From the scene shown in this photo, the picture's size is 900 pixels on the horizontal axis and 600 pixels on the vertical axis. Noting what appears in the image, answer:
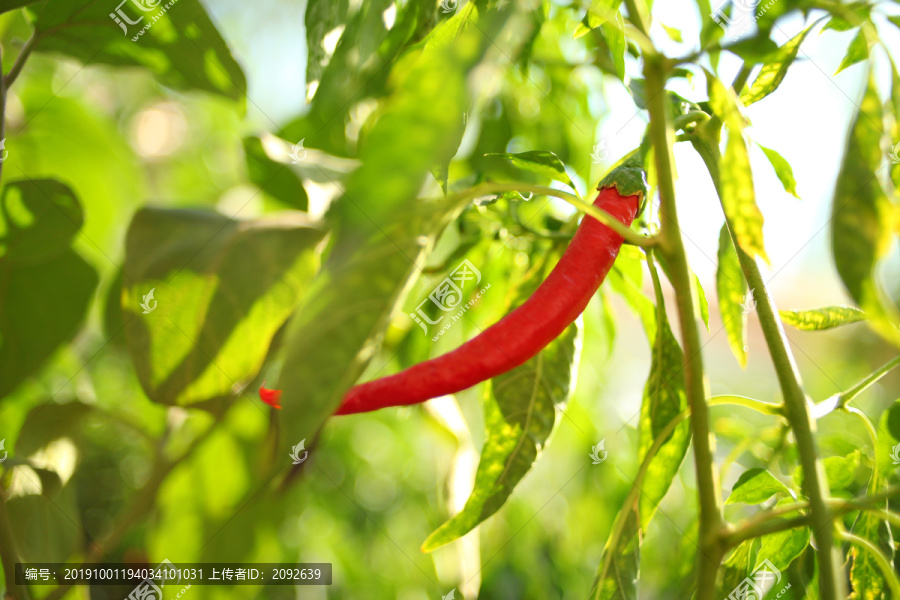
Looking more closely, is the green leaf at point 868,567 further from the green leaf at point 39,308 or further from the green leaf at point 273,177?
the green leaf at point 39,308

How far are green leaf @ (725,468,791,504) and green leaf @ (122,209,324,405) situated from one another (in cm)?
27

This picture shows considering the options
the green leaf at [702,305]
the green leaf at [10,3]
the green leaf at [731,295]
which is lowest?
the green leaf at [702,305]

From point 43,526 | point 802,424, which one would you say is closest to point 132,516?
point 43,526

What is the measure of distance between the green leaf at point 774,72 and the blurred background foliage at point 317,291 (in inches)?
0.7

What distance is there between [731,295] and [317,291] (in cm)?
22

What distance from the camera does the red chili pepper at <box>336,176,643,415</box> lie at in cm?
29

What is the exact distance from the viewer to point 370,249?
214 mm

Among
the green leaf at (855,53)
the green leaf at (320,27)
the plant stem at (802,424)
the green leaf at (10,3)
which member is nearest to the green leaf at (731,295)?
the plant stem at (802,424)

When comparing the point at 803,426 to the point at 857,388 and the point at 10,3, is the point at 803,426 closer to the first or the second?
the point at 857,388

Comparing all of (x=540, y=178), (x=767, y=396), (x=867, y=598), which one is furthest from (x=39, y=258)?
(x=767, y=396)

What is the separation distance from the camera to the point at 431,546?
337 millimetres

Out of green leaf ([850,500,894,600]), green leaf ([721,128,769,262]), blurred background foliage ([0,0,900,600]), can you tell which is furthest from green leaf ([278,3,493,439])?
green leaf ([850,500,894,600])

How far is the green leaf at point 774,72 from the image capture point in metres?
0.30

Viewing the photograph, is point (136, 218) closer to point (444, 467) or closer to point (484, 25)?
point (484, 25)
